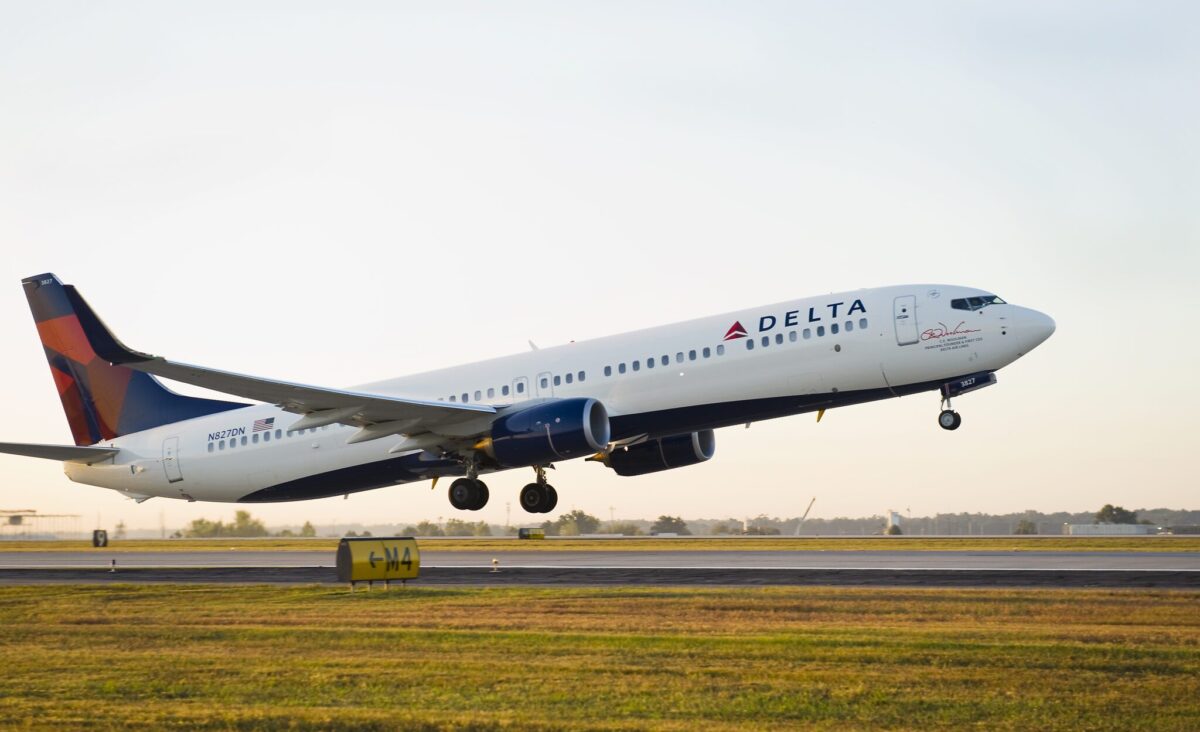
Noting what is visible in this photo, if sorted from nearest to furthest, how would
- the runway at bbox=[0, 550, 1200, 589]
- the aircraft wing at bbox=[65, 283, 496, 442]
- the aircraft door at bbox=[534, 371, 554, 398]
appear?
the runway at bbox=[0, 550, 1200, 589]
the aircraft wing at bbox=[65, 283, 496, 442]
the aircraft door at bbox=[534, 371, 554, 398]

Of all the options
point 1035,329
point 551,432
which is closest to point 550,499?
point 551,432

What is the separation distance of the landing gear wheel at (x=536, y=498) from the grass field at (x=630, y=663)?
43.3 ft

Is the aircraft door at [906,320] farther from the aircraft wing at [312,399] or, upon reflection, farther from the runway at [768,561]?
the aircraft wing at [312,399]

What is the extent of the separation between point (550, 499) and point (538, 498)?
14.9 inches

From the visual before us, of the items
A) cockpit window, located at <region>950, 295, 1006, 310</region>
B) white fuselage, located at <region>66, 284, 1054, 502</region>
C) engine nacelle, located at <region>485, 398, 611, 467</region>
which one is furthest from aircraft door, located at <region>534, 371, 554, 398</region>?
cockpit window, located at <region>950, 295, 1006, 310</region>

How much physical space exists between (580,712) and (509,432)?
20585mm

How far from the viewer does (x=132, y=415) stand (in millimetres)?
42938

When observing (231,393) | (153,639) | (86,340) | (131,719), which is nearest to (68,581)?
(231,393)

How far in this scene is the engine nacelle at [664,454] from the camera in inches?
1471

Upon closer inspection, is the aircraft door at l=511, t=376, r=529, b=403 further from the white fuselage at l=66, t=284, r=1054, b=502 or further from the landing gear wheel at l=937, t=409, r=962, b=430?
the landing gear wheel at l=937, t=409, r=962, b=430

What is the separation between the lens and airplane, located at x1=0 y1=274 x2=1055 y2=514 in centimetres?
3050

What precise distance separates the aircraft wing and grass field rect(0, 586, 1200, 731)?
6.80 m

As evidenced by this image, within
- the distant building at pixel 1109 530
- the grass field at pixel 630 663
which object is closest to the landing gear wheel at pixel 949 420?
the grass field at pixel 630 663
